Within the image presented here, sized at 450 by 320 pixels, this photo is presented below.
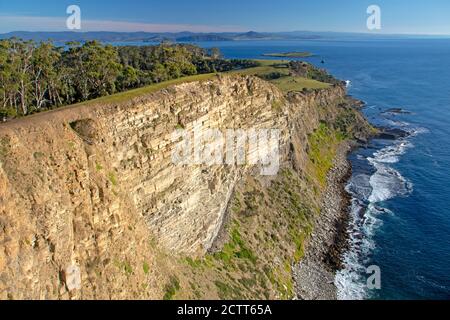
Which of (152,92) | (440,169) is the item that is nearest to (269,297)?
(152,92)

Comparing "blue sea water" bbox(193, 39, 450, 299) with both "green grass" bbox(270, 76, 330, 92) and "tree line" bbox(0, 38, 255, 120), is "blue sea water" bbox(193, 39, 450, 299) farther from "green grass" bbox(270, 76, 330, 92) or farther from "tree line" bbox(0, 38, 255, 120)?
"tree line" bbox(0, 38, 255, 120)

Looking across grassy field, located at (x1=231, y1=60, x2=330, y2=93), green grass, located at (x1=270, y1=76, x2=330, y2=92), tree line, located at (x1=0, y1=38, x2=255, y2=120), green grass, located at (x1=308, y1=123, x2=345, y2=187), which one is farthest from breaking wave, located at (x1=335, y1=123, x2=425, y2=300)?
tree line, located at (x1=0, y1=38, x2=255, y2=120)

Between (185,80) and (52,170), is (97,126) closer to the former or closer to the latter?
(52,170)

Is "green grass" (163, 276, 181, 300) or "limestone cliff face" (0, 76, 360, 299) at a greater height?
"limestone cliff face" (0, 76, 360, 299)

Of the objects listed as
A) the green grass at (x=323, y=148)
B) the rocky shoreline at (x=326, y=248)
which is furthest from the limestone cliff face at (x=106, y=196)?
the green grass at (x=323, y=148)

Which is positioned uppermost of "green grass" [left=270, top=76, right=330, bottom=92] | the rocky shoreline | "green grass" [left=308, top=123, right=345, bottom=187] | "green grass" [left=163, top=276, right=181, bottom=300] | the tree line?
"green grass" [left=270, top=76, right=330, bottom=92]

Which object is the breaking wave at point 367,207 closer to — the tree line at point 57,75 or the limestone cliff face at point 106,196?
the limestone cliff face at point 106,196
